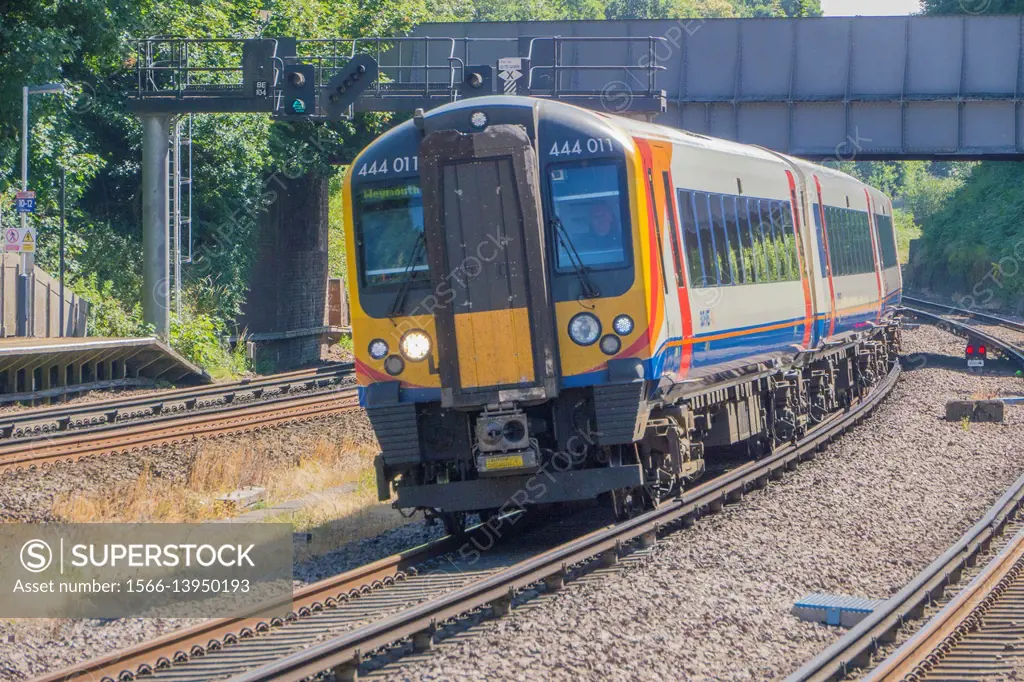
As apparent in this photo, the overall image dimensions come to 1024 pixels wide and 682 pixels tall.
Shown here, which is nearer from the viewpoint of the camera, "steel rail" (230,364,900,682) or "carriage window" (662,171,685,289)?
"steel rail" (230,364,900,682)

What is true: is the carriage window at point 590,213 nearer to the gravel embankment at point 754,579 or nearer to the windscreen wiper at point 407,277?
the windscreen wiper at point 407,277

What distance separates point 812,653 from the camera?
24.5ft

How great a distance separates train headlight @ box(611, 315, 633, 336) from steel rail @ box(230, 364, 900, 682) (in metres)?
1.61

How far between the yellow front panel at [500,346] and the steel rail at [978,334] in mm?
19688

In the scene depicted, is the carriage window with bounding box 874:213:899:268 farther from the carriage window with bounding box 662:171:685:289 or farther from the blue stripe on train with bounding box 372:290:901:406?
the carriage window with bounding box 662:171:685:289

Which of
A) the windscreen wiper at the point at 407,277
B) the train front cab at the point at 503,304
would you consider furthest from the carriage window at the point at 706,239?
the windscreen wiper at the point at 407,277

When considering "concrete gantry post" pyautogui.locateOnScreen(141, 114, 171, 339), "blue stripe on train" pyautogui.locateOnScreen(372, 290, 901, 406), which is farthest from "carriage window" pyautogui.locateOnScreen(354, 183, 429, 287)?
"concrete gantry post" pyautogui.locateOnScreen(141, 114, 171, 339)

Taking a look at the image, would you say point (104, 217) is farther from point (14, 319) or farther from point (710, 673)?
point (710, 673)

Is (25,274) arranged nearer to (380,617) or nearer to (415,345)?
(415,345)

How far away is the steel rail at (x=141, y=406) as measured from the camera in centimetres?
1762

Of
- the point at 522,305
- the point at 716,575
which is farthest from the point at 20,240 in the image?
the point at 716,575

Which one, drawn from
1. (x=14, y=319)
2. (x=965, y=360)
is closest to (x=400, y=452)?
(x=14, y=319)

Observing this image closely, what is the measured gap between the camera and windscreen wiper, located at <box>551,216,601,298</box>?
33.3 feet

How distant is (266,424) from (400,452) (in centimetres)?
837
